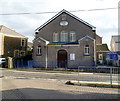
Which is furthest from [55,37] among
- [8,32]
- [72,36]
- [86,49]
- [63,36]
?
[8,32]

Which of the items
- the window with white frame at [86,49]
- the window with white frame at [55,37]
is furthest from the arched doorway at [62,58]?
the window with white frame at [86,49]

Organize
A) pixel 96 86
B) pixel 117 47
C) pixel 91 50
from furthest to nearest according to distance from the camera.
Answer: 1. pixel 117 47
2. pixel 91 50
3. pixel 96 86

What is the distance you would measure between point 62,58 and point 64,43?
257 cm

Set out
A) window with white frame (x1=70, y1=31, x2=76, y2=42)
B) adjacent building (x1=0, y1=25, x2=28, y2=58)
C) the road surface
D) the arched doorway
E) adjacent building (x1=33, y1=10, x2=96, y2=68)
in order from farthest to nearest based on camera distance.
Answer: adjacent building (x1=0, y1=25, x2=28, y2=58) < window with white frame (x1=70, y1=31, x2=76, y2=42) < the arched doorway < adjacent building (x1=33, y1=10, x2=96, y2=68) < the road surface

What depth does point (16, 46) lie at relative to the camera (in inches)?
1350

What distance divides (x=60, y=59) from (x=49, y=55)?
2.00m

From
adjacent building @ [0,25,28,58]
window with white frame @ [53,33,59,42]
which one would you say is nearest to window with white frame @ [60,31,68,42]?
window with white frame @ [53,33,59,42]

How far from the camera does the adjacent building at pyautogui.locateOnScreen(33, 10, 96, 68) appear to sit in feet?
79.6

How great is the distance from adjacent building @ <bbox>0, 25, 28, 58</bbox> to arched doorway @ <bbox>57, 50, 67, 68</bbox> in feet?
42.0

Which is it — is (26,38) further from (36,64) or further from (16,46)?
(36,64)

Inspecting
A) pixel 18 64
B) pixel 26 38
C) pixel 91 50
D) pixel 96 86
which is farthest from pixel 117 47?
pixel 96 86

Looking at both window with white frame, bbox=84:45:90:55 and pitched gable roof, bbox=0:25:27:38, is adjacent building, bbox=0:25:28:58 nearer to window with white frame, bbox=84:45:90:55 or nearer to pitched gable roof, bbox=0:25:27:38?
pitched gable roof, bbox=0:25:27:38

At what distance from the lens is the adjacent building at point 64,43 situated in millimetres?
24266

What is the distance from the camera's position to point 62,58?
25.6 m
